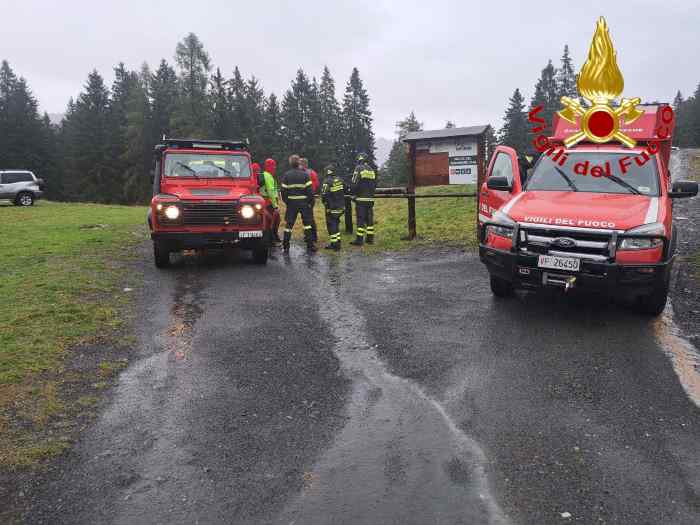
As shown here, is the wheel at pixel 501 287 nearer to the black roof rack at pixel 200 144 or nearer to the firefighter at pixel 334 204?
the firefighter at pixel 334 204

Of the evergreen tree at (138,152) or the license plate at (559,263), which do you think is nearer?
the license plate at (559,263)

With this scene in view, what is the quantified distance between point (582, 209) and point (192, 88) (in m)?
57.3

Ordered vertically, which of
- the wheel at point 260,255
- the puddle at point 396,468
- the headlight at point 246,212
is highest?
the headlight at point 246,212

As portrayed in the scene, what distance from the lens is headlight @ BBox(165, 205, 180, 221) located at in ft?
31.5

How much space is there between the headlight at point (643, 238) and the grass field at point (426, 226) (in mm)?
6348

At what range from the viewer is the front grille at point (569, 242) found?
19.9ft

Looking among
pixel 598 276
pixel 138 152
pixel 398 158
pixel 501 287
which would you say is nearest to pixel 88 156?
pixel 138 152

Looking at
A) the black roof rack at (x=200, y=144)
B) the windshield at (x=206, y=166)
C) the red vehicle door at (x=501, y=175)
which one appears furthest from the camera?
the black roof rack at (x=200, y=144)

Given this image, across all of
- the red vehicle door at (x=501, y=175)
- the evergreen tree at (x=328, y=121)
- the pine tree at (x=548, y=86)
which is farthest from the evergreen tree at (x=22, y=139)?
the pine tree at (x=548, y=86)

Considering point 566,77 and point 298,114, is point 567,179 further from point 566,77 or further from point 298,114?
point 566,77

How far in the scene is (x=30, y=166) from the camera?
51875 millimetres

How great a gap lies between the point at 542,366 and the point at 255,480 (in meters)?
3.01

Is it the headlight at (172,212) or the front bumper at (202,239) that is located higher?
the headlight at (172,212)

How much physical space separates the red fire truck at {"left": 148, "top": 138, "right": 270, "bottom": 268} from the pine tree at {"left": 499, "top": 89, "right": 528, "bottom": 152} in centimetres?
6136
